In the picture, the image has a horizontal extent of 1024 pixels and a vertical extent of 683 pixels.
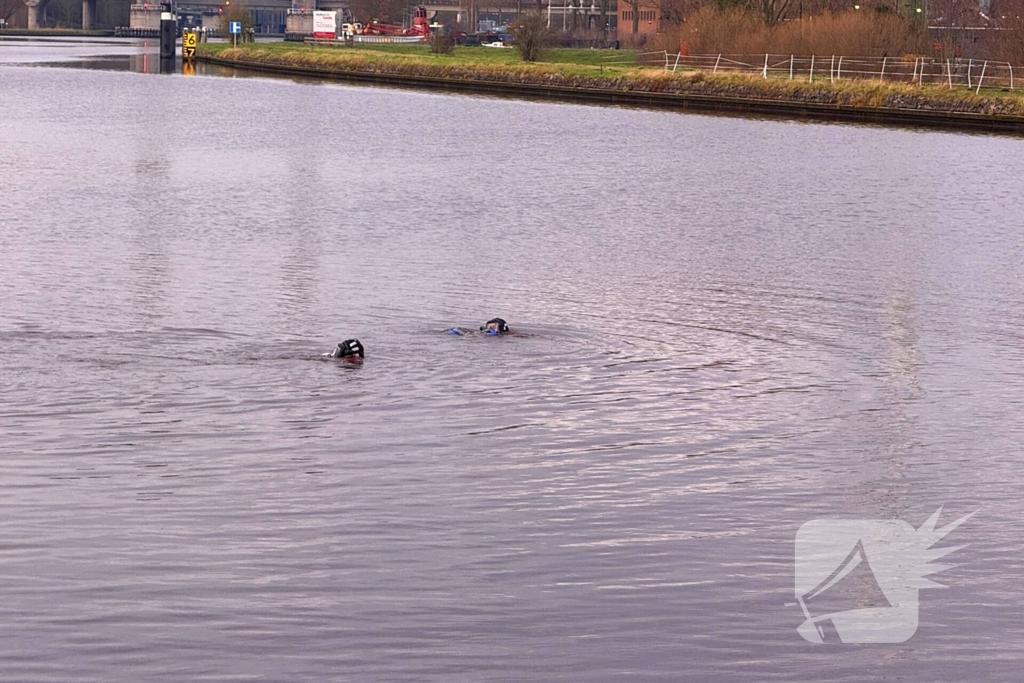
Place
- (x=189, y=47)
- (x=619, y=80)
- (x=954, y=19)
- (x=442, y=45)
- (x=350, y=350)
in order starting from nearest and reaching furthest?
1. (x=350, y=350)
2. (x=619, y=80)
3. (x=954, y=19)
4. (x=442, y=45)
5. (x=189, y=47)

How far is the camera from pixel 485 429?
1377cm

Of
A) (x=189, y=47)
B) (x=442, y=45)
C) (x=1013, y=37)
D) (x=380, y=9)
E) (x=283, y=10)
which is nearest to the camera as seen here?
(x=1013, y=37)

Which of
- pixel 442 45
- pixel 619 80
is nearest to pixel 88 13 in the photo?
pixel 442 45

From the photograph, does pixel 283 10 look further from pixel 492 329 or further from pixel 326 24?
pixel 492 329

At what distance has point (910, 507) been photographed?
1189cm

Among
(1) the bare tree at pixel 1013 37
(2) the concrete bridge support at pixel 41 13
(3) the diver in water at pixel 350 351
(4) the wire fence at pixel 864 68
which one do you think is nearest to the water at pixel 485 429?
(3) the diver in water at pixel 350 351

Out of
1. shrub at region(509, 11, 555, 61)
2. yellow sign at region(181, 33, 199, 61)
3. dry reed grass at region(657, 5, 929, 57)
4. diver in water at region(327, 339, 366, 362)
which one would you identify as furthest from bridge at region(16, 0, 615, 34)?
diver in water at region(327, 339, 366, 362)

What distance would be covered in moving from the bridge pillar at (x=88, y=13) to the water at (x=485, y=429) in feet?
526

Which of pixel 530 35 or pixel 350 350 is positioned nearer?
pixel 350 350

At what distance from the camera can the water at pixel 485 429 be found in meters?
9.20

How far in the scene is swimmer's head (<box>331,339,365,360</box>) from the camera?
52.3ft

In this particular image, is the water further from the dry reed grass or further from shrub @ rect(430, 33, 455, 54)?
shrub @ rect(430, 33, 455, 54)

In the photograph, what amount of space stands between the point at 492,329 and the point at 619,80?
5321 centimetres

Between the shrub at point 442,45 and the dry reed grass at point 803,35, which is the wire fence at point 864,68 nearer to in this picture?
the dry reed grass at point 803,35
